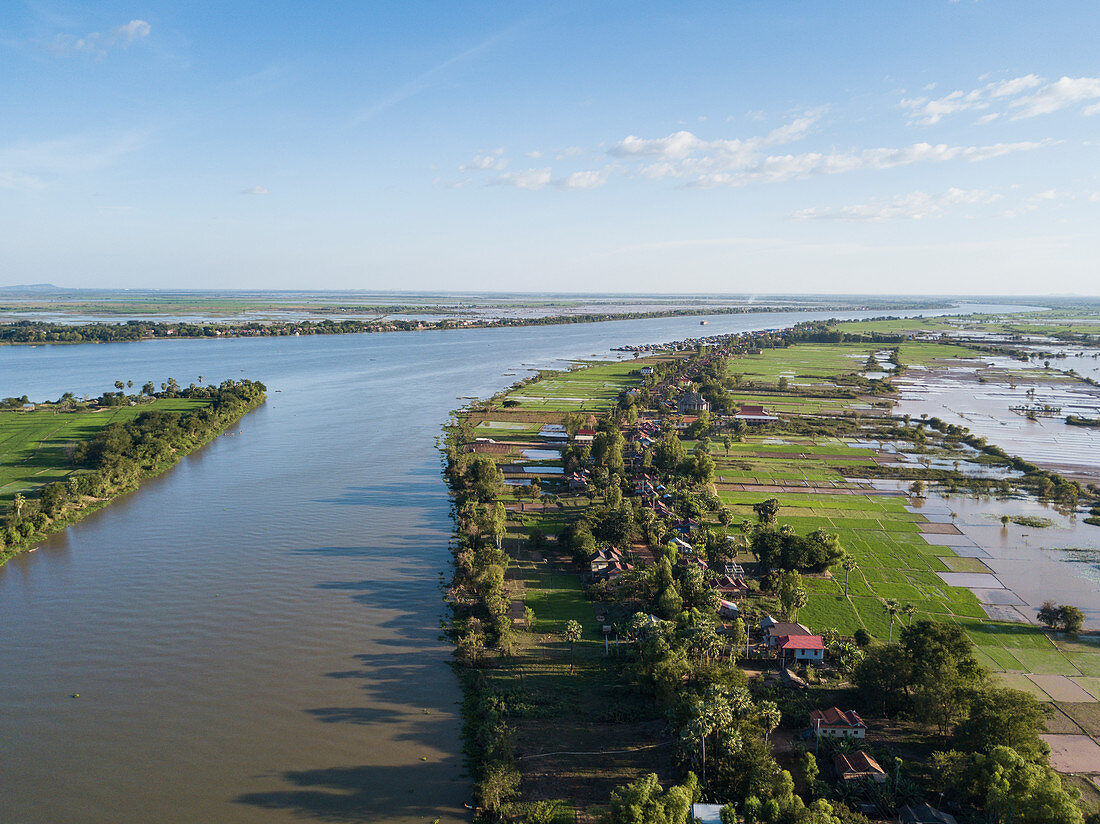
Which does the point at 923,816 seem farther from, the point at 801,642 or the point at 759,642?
the point at 759,642

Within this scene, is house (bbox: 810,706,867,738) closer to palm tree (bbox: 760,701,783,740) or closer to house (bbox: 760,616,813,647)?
palm tree (bbox: 760,701,783,740)

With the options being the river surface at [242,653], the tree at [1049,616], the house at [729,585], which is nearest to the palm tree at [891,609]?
the tree at [1049,616]

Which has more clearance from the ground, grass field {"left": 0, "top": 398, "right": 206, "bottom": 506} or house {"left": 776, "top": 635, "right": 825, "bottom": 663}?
grass field {"left": 0, "top": 398, "right": 206, "bottom": 506}

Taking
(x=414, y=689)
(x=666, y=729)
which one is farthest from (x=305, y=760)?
(x=666, y=729)

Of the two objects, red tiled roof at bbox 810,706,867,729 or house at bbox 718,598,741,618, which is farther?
house at bbox 718,598,741,618

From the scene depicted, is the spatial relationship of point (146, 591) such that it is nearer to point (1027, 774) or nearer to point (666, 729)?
point (666, 729)

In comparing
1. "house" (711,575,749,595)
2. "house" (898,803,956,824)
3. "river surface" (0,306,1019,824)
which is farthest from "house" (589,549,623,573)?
"house" (898,803,956,824)

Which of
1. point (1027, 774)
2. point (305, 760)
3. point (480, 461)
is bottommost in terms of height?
point (305, 760)
